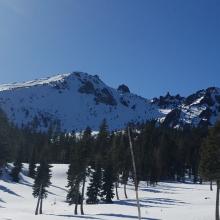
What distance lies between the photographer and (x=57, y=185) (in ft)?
397

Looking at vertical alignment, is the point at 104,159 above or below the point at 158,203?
above

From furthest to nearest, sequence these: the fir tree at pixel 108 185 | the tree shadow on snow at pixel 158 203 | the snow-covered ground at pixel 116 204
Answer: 1. the fir tree at pixel 108 185
2. the tree shadow on snow at pixel 158 203
3. the snow-covered ground at pixel 116 204

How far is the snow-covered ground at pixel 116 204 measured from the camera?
5989 cm

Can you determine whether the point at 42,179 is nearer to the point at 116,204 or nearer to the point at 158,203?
the point at 116,204

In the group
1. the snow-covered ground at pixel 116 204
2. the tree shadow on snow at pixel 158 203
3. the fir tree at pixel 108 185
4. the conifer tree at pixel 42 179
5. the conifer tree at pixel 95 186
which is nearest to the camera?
the snow-covered ground at pixel 116 204

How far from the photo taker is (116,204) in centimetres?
8081

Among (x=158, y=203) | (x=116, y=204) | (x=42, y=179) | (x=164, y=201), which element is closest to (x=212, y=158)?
(x=158, y=203)

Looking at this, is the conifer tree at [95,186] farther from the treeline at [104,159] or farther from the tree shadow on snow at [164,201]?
the tree shadow on snow at [164,201]

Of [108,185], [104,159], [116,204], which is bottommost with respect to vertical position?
[116,204]

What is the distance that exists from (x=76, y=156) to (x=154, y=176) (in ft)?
173

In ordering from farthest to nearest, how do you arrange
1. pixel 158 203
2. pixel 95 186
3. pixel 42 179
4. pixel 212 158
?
1. pixel 95 186
2. pixel 158 203
3. pixel 42 179
4. pixel 212 158

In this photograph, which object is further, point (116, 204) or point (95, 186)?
point (95, 186)

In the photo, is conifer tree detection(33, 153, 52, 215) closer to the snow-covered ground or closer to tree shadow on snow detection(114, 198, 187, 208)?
the snow-covered ground

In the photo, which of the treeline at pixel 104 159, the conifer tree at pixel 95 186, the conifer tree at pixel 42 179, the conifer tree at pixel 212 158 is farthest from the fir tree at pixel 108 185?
the conifer tree at pixel 212 158
